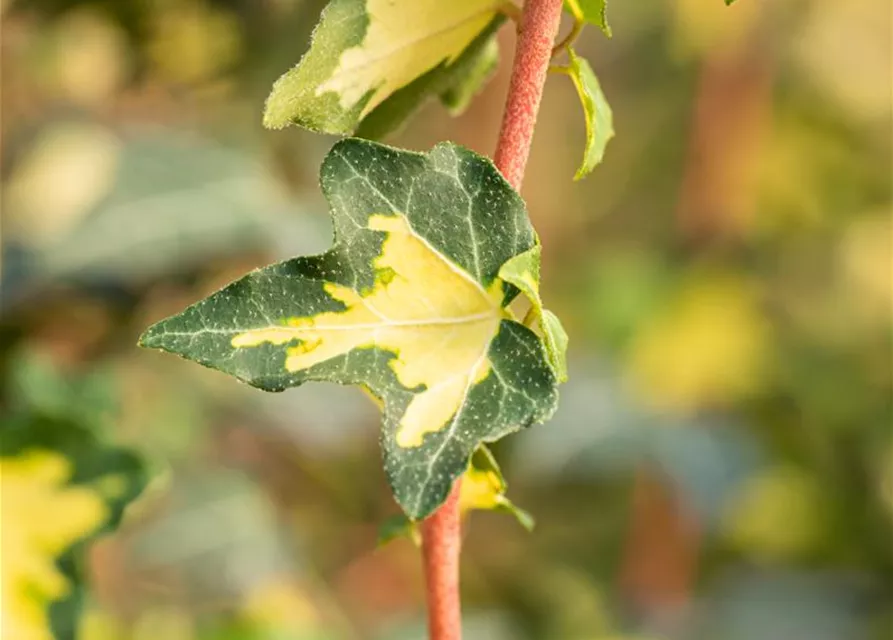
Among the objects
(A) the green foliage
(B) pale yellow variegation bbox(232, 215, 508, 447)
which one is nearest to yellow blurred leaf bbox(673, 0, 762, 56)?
(A) the green foliage

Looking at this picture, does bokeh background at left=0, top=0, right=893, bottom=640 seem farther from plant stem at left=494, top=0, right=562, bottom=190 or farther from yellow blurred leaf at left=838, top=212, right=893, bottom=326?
plant stem at left=494, top=0, right=562, bottom=190

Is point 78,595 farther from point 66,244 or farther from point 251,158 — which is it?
point 251,158

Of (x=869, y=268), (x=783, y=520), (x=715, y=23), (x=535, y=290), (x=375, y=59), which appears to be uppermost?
(x=715, y=23)

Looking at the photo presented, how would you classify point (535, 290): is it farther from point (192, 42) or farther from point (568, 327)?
point (568, 327)

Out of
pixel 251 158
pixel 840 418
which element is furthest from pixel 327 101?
pixel 840 418

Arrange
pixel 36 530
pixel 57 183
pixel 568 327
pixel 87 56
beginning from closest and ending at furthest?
pixel 36 530 → pixel 57 183 → pixel 87 56 → pixel 568 327

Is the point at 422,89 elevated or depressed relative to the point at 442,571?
elevated

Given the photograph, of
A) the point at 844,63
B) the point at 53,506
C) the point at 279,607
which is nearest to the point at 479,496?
the point at 53,506
